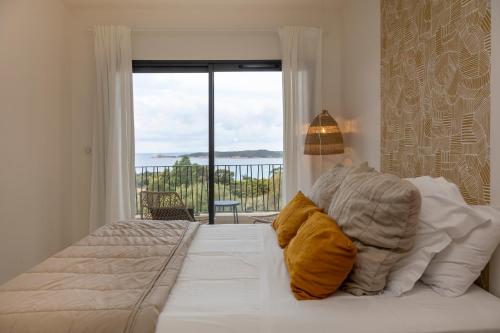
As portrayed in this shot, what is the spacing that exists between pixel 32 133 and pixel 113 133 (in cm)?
80

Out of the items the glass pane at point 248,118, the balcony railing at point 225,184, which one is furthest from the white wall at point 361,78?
the balcony railing at point 225,184

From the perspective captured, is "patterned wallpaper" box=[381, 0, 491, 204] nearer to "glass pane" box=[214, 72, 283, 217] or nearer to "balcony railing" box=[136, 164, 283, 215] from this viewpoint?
"glass pane" box=[214, 72, 283, 217]

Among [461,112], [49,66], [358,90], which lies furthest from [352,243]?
[49,66]

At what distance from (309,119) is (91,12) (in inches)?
107

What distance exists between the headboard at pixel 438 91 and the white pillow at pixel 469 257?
16 centimetres

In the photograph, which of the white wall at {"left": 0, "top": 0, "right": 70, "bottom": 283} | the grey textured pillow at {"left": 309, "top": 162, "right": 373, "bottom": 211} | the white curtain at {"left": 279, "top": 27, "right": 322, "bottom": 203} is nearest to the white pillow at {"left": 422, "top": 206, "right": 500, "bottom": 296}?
the grey textured pillow at {"left": 309, "top": 162, "right": 373, "bottom": 211}

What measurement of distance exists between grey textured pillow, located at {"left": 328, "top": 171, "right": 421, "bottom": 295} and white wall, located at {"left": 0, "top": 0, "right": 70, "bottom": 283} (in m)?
2.73

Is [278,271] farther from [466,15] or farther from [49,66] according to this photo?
[49,66]

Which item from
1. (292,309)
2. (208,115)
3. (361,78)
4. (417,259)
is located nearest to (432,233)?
(417,259)

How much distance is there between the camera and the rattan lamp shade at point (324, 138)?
3.42m

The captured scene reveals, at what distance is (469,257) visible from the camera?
1.39 metres

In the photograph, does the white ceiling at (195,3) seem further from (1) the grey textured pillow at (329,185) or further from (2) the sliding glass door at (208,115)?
(1) the grey textured pillow at (329,185)

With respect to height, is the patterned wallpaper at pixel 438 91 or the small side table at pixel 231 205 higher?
the patterned wallpaper at pixel 438 91

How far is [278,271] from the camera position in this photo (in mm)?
1639
